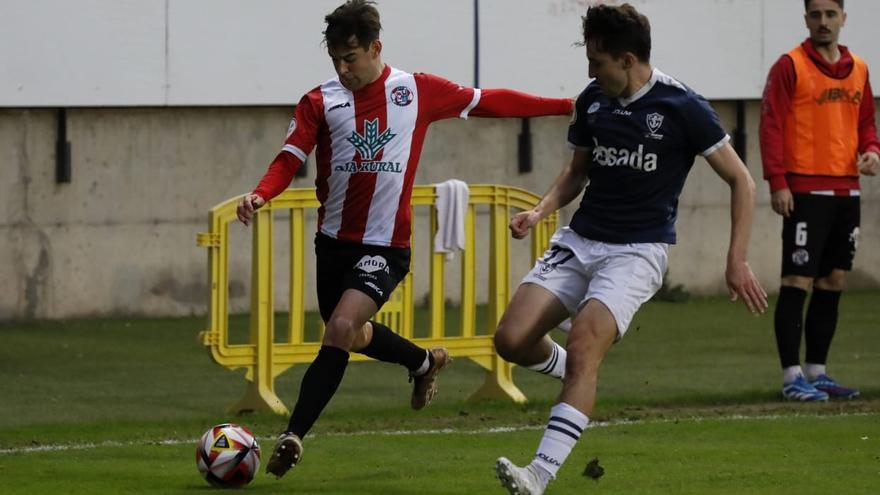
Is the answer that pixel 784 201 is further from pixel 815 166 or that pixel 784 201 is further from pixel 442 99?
pixel 442 99

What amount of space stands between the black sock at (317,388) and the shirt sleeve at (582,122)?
56.5 inches

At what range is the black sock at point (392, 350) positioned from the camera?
371 inches

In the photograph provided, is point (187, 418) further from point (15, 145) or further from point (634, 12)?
point (15, 145)

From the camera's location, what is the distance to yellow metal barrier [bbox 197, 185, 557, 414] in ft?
35.3

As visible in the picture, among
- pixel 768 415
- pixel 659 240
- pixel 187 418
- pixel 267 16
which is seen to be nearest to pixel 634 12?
pixel 659 240

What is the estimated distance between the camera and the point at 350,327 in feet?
27.9

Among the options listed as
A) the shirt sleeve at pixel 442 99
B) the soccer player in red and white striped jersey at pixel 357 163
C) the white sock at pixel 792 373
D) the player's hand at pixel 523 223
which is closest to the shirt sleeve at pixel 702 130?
the player's hand at pixel 523 223

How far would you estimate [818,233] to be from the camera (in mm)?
11234

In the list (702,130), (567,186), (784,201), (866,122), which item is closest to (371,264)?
(567,186)

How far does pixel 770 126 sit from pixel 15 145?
703cm

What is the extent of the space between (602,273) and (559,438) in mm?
845

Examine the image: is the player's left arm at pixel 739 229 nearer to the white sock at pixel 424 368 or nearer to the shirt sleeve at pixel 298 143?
the shirt sleeve at pixel 298 143

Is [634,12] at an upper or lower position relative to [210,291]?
upper

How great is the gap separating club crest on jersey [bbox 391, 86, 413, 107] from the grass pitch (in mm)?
1701
